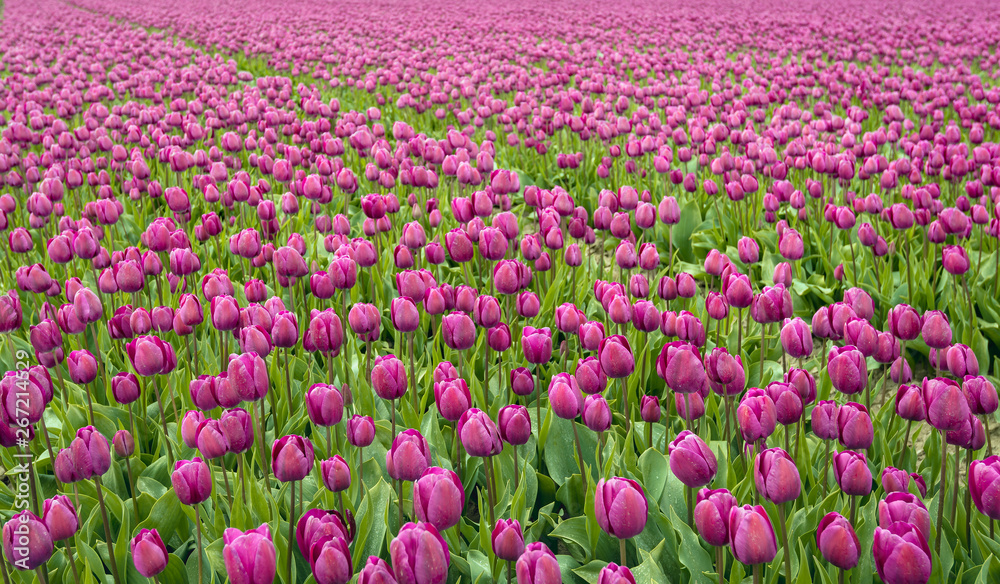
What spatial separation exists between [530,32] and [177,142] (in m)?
12.6

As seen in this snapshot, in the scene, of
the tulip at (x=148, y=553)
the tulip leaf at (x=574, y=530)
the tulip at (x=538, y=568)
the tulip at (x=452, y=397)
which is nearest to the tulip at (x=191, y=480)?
the tulip at (x=148, y=553)

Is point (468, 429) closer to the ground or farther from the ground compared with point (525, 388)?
farther from the ground

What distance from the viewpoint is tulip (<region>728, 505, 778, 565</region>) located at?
138 centimetres

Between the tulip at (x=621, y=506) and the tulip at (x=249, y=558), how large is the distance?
25.3 inches

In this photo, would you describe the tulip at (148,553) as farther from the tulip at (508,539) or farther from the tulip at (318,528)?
the tulip at (508,539)

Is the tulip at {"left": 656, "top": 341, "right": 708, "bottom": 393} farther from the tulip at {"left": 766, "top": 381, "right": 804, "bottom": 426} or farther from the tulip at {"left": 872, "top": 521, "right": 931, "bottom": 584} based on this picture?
the tulip at {"left": 872, "top": 521, "right": 931, "bottom": 584}

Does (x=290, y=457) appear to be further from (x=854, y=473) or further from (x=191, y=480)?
(x=854, y=473)

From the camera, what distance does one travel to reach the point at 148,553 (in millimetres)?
1578

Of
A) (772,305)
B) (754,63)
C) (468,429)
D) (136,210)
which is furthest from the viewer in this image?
(754,63)

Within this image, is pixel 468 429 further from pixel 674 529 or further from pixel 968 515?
pixel 968 515

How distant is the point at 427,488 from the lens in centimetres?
146

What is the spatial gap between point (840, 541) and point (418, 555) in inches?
31.7

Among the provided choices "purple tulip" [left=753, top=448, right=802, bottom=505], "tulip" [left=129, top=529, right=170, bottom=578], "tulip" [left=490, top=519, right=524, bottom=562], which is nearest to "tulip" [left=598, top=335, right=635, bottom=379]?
"purple tulip" [left=753, top=448, right=802, bottom=505]

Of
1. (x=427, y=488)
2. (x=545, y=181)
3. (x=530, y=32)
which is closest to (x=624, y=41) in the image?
(x=530, y=32)
